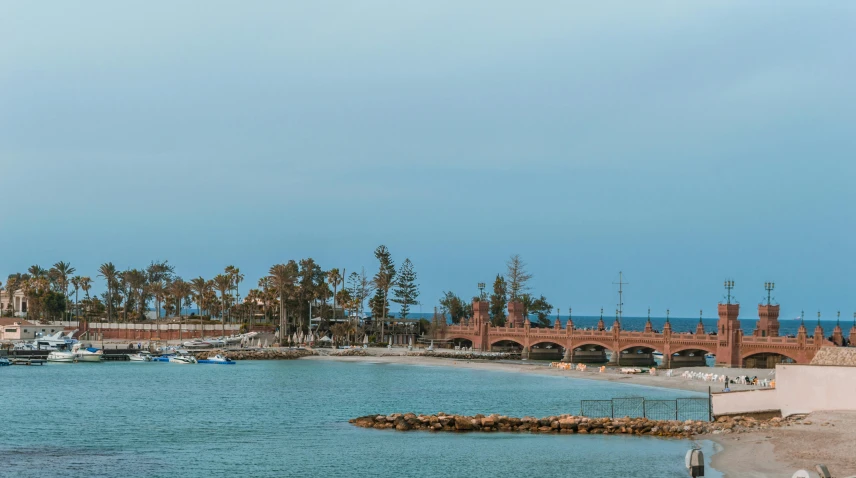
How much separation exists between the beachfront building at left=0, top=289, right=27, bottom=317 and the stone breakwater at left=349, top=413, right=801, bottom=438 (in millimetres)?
150849

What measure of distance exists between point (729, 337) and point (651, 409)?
41730 millimetres

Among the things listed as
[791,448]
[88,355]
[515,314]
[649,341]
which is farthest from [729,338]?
[88,355]

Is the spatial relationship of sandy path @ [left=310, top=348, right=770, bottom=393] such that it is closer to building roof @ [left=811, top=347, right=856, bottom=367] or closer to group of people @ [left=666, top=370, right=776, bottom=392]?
group of people @ [left=666, top=370, right=776, bottom=392]

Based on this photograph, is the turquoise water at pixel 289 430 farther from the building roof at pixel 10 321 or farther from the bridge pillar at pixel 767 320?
the building roof at pixel 10 321

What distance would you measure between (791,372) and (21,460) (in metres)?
41.1

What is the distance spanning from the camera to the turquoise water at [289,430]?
1783 inches

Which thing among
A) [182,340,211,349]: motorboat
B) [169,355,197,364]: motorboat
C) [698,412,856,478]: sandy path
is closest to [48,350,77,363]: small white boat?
[169,355,197,364]: motorboat

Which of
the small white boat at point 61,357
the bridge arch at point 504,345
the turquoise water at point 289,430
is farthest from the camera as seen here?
the bridge arch at point 504,345

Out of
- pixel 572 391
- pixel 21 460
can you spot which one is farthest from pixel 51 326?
pixel 21 460

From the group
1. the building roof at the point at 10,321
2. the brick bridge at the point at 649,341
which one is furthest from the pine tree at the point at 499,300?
the building roof at the point at 10,321

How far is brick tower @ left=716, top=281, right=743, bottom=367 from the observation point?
337ft

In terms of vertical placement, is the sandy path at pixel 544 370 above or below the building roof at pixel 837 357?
below

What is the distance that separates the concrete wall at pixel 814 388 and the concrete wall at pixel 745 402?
620 mm

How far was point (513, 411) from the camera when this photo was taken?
68.8 metres
